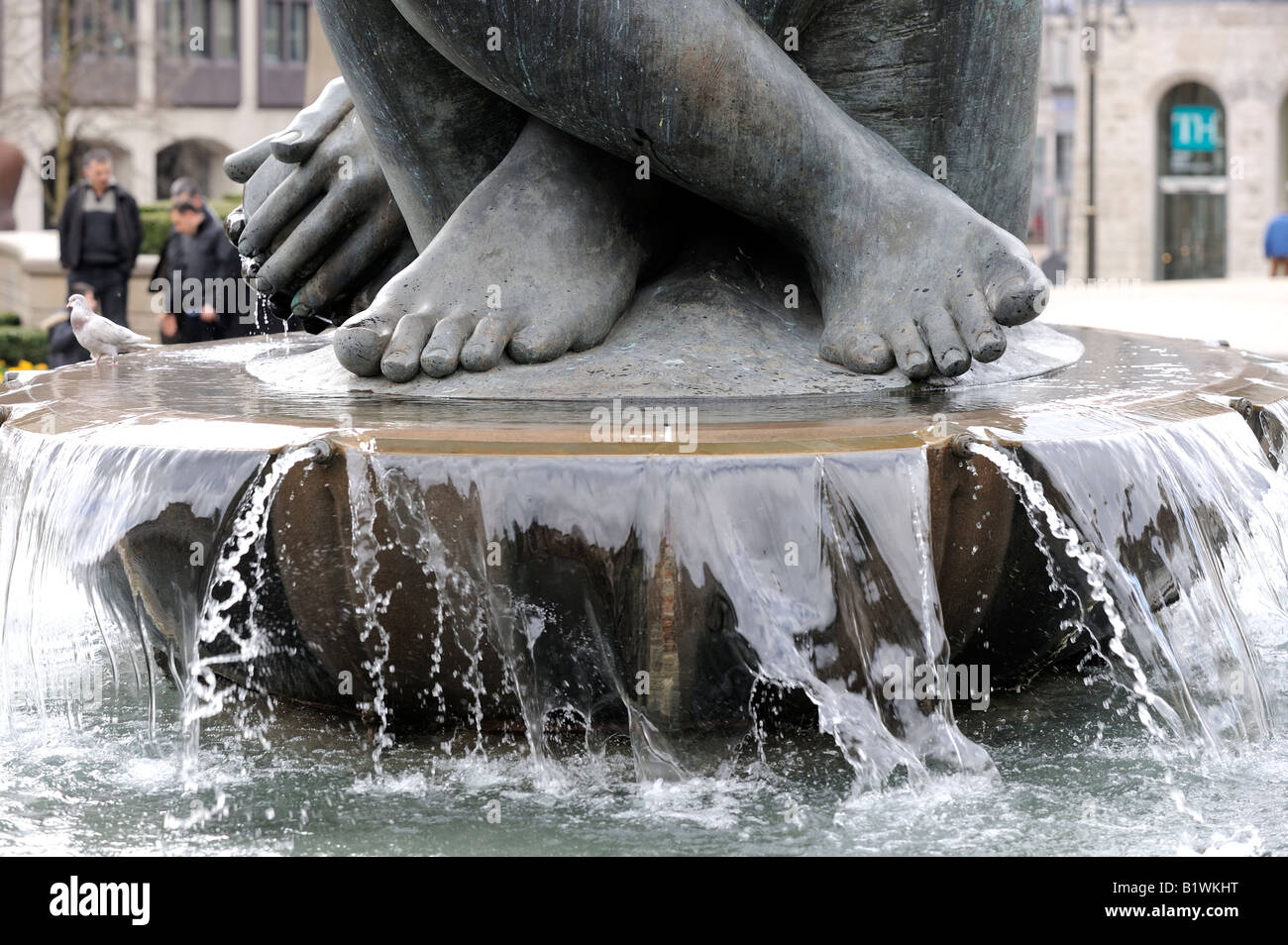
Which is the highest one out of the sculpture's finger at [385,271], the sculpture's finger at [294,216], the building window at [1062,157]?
the building window at [1062,157]

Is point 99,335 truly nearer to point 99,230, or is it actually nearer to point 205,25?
point 99,230

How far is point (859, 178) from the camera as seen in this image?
371 centimetres

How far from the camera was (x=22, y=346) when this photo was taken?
44.5 ft

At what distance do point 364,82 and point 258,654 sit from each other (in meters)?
1.42

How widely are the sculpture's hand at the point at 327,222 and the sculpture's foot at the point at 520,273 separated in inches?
26.1

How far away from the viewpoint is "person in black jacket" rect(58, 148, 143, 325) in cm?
1105

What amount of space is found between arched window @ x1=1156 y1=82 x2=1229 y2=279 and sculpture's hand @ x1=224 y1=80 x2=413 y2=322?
28.8 meters

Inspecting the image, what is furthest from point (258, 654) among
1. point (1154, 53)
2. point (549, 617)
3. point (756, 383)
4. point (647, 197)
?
point (1154, 53)

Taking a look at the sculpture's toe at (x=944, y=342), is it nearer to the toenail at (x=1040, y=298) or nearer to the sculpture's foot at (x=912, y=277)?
the sculpture's foot at (x=912, y=277)

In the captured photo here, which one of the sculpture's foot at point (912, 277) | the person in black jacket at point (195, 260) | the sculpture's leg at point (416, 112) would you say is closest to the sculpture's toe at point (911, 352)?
the sculpture's foot at point (912, 277)

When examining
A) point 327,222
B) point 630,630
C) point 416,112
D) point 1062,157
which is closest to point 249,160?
point 327,222

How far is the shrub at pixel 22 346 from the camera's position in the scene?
13.5 meters

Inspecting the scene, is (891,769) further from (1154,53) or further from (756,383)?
(1154,53)

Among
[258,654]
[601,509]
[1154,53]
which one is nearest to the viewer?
[601,509]
